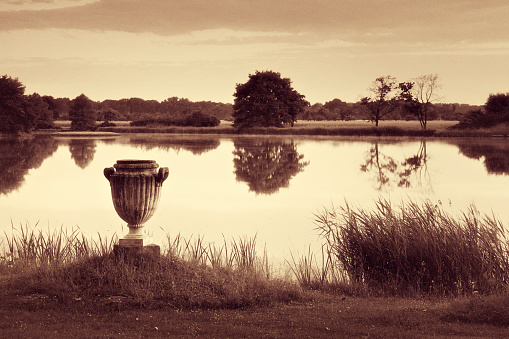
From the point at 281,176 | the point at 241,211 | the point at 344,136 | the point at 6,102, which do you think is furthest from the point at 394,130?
the point at 241,211

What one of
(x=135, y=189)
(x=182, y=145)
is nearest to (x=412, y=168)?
(x=135, y=189)

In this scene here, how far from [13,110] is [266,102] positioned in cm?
3421

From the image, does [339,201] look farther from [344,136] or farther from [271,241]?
[344,136]

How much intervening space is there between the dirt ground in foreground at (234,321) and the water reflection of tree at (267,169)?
14.7 m

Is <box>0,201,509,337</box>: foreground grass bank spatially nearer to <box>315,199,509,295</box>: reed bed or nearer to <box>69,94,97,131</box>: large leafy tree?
<box>315,199,509,295</box>: reed bed

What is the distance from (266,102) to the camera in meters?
82.1

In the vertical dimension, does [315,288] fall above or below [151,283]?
below

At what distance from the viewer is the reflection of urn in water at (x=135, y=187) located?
810 centimetres

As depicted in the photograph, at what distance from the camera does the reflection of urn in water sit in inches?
319

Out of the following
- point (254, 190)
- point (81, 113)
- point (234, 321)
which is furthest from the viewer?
point (81, 113)

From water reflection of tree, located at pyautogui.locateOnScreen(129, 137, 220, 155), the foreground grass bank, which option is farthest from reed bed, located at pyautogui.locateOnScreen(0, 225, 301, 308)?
water reflection of tree, located at pyautogui.locateOnScreen(129, 137, 220, 155)

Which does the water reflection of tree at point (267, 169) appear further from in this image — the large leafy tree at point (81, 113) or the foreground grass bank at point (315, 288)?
the large leafy tree at point (81, 113)

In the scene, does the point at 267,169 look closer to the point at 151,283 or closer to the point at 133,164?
the point at 133,164

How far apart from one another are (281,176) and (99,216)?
502 inches
